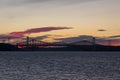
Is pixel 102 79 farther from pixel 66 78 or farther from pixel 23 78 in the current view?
pixel 23 78

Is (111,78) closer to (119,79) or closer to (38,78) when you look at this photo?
(119,79)

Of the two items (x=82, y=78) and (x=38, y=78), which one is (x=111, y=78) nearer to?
(x=82, y=78)

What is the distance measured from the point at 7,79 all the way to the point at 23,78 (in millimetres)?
3151

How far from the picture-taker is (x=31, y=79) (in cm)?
7188

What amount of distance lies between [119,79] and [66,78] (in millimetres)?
8394

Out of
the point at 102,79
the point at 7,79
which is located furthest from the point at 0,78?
the point at 102,79

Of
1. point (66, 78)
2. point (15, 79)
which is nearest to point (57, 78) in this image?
point (66, 78)

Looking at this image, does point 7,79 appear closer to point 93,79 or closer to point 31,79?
point 31,79

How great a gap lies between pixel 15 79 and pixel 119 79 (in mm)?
16310

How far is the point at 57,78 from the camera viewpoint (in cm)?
7262

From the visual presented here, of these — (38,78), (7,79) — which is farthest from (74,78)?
(7,79)

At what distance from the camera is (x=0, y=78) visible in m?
73.6

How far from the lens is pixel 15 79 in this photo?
71.4 m

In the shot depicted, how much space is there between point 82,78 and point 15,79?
34.9 ft
